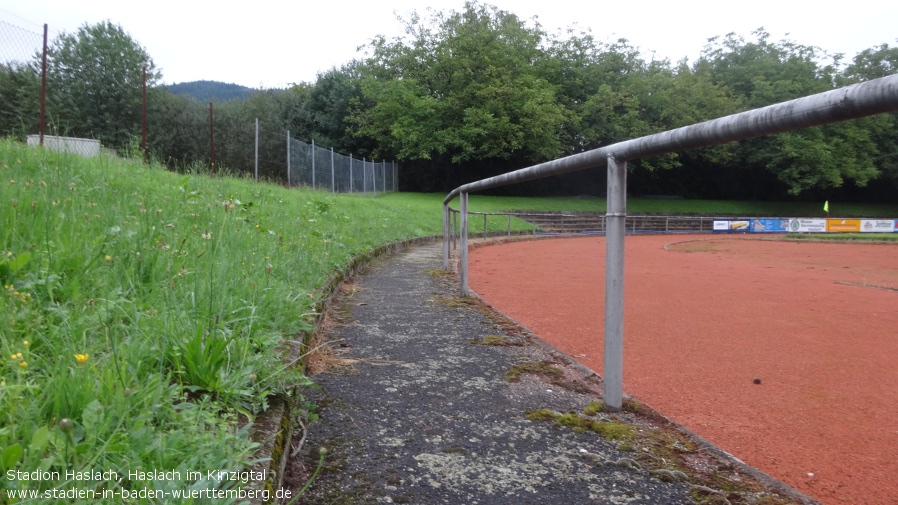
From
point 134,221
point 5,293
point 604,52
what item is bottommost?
point 5,293

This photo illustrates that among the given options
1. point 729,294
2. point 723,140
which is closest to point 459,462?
point 723,140

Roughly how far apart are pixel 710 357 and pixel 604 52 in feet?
135

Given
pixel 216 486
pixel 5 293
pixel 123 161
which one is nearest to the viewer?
pixel 216 486

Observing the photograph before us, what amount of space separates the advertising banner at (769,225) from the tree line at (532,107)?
240 inches

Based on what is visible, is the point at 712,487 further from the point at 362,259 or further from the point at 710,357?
the point at 362,259

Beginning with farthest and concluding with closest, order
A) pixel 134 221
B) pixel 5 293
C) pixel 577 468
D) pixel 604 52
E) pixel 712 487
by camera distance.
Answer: pixel 604 52 → pixel 134 221 → pixel 5 293 → pixel 577 468 → pixel 712 487

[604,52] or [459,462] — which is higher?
[604,52]

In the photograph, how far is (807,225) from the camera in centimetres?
2941

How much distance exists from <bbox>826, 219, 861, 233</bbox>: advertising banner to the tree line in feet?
17.1

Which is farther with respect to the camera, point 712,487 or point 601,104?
point 601,104

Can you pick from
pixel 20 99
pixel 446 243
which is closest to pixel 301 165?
pixel 20 99

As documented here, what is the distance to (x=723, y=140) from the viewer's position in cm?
198

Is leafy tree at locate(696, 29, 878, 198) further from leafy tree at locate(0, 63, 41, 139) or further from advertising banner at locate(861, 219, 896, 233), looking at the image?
leafy tree at locate(0, 63, 41, 139)

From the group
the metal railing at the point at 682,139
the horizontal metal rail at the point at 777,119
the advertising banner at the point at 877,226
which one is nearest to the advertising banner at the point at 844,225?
the advertising banner at the point at 877,226
